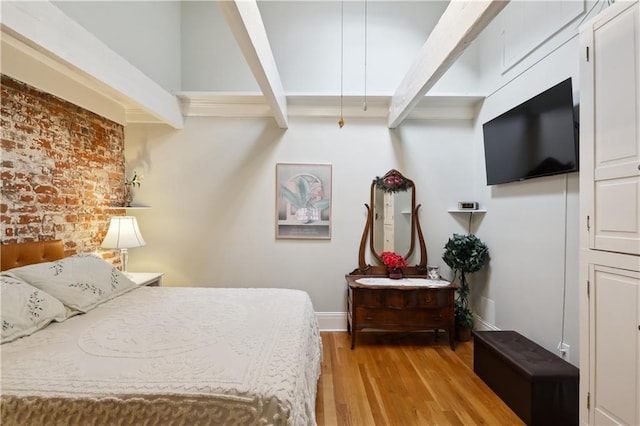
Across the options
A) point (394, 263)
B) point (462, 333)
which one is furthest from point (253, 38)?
point (462, 333)

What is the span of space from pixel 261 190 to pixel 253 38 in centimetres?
186

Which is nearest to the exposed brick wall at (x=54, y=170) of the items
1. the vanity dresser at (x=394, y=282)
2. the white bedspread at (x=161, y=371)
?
the white bedspread at (x=161, y=371)

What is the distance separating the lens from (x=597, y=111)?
155cm

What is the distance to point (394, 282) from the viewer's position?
3.15 m

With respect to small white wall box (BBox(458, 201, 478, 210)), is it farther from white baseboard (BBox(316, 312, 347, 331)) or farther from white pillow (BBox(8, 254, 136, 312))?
white pillow (BBox(8, 254, 136, 312))

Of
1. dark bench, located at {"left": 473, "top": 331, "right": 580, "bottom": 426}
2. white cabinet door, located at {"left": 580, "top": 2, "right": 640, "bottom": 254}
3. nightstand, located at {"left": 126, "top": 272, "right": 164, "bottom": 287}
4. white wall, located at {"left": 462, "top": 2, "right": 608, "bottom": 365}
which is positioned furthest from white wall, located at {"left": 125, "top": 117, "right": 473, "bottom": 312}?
white cabinet door, located at {"left": 580, "top": 2, "right": 640, "bottom": 254}

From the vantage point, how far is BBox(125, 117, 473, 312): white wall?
345 centimetres

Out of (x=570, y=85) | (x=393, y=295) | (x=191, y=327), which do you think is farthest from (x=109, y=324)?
(x=570, y=85)

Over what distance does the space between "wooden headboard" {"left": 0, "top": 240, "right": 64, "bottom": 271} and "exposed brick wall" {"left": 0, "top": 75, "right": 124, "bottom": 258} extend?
0.09 meters

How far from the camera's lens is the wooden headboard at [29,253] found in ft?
6.66

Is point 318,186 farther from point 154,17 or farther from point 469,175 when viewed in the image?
→ point 154,17

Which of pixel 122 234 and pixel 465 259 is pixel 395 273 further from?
pixel 122 234

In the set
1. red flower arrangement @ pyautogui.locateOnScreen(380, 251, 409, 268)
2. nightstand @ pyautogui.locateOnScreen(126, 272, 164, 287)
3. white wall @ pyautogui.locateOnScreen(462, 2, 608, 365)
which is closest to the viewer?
white wall @ pyautogui.locateOnScreen(462, 2, 608, 365)

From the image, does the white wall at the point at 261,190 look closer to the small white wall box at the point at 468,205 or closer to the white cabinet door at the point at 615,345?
the small white wall box at the point at 468,205
